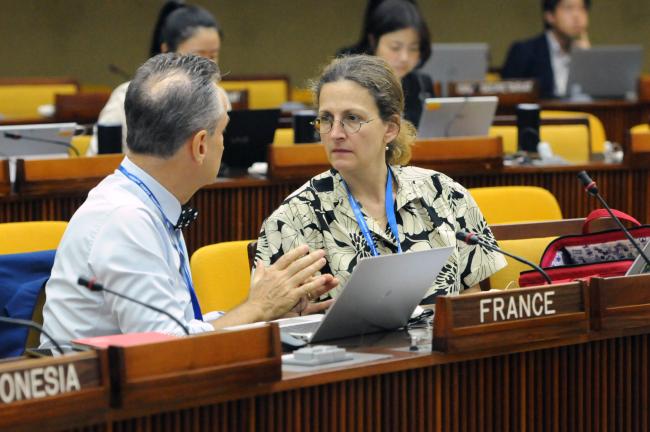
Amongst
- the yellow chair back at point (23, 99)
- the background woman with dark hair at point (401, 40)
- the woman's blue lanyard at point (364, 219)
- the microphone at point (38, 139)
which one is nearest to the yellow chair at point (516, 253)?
the woman's blue lanyard at point (364, 219)

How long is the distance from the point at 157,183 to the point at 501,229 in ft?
4.05

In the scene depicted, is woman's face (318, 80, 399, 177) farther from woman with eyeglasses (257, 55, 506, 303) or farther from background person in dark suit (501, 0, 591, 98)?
background person in dark suit (501, 0, 591, 98)

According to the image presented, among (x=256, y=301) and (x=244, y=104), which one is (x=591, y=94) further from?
(x=256, y=301)

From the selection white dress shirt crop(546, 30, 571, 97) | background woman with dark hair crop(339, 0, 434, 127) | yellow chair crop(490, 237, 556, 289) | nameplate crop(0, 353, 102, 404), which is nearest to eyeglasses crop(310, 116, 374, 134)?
yellow chair crop(490, 237, 556, 289)

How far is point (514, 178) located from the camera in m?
5.16

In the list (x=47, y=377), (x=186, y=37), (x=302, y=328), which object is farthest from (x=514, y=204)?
(x=47, y=377)

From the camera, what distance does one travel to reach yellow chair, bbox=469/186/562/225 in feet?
13.1

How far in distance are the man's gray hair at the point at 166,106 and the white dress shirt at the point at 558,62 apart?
6.67 meters

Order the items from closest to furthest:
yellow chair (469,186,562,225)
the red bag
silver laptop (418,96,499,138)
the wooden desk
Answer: the wooden desk < the red bag < yellow chair (469,186,562,225) < silver laptop (418,96,499,138)

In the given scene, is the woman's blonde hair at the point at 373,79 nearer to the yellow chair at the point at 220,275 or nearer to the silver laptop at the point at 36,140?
the yellow chair at the point at 220,275

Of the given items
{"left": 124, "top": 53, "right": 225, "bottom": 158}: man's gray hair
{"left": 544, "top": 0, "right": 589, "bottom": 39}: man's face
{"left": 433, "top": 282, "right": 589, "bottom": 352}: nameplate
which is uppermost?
{"left": 544, "top": 0, "right": 589, "bottom": 39}: man's face

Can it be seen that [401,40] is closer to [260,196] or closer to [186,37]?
[186,37]

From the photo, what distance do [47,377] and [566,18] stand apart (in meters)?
7.49


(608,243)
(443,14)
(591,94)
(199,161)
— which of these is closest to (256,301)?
(199,161)
